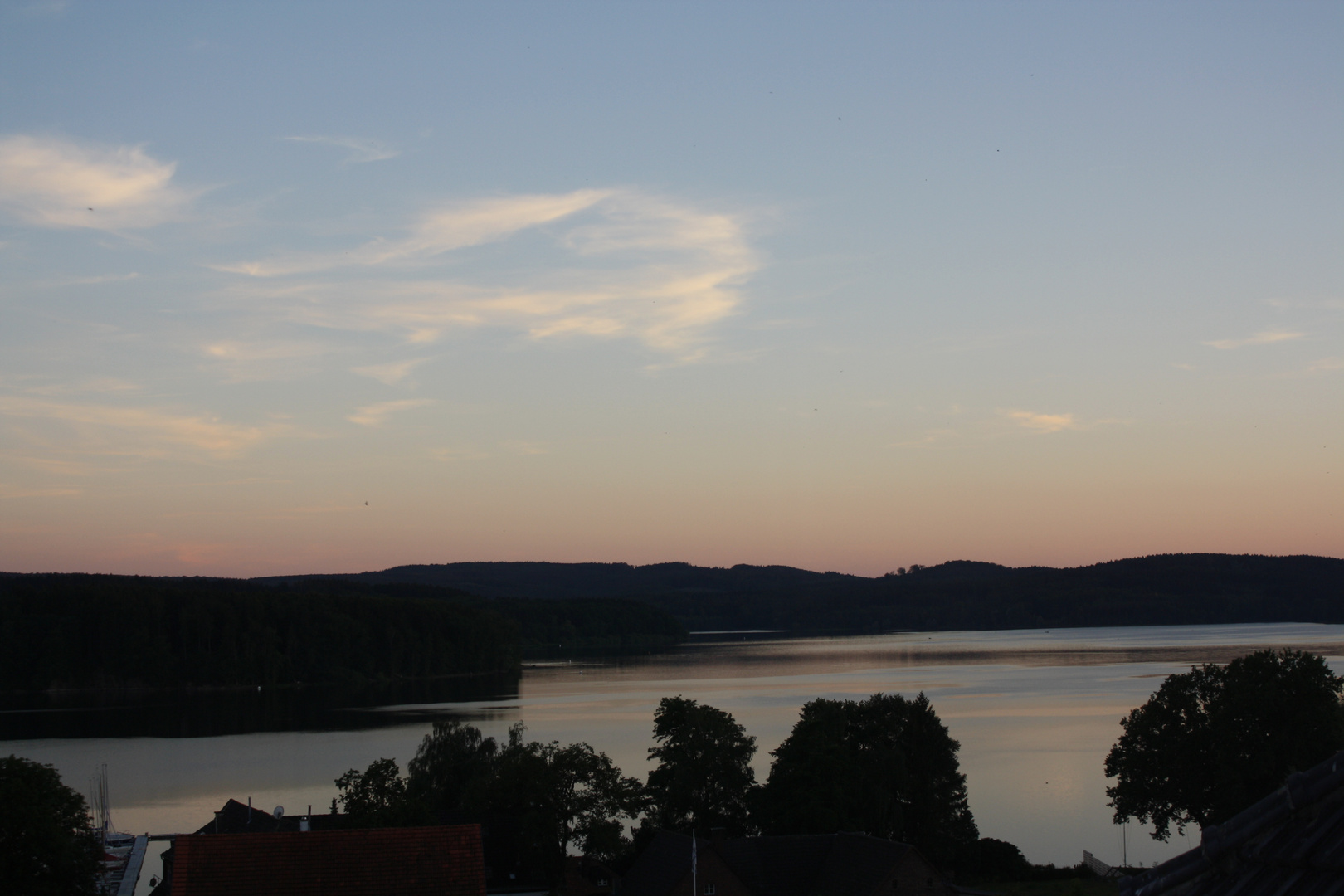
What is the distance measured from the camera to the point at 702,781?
4094cm

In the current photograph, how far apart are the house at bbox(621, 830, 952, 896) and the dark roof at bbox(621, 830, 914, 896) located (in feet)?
0.07

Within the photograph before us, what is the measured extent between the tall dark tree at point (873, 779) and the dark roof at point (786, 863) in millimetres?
4302

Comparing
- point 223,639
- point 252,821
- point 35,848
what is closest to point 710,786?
point 252,821

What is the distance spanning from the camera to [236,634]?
14012 cm

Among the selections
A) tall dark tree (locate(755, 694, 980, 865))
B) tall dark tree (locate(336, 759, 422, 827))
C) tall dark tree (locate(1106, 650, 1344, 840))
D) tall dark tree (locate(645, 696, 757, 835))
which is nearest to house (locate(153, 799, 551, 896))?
tall dark tree (locate(336, 759, 422, 827))

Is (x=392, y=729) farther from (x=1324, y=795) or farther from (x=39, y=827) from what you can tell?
(x=1324, y=795)

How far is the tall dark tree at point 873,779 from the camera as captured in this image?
3781 centimetres

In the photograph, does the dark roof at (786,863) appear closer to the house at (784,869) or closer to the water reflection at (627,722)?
the house at (784,869)

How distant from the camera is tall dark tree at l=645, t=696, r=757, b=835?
40875 millimetres

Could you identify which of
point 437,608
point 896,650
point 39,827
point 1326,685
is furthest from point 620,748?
point 896,650

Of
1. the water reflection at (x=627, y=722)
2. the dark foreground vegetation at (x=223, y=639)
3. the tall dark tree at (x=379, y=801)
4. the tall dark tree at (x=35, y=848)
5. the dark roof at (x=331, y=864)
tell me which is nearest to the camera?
the dark roof at (x=331, y=864)

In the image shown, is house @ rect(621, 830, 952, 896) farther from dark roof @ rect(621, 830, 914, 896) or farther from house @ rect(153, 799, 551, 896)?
house @ rect(153, 799, 551, 896)

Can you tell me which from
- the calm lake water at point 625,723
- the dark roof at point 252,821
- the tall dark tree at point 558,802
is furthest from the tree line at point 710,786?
the calm lake water at point 625,723

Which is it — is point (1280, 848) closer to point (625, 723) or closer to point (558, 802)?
point (558, 802)
